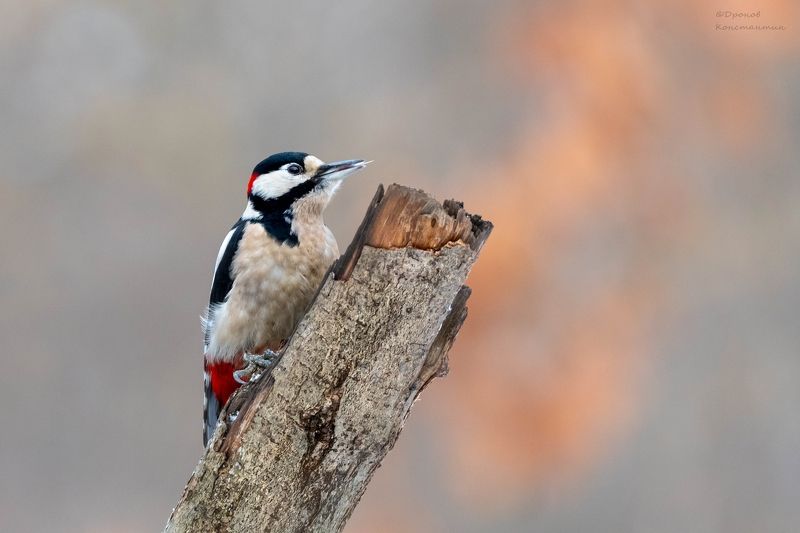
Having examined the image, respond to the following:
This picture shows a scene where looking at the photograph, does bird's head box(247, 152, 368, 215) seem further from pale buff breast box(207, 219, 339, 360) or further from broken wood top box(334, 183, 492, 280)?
broken wood top box(334, 183, 492, 280)

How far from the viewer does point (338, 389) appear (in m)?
1.47

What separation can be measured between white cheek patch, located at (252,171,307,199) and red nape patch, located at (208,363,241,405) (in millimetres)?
445

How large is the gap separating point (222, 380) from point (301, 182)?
545mm

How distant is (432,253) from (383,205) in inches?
4.6

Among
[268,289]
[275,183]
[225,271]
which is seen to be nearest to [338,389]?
Answer: [268,289]

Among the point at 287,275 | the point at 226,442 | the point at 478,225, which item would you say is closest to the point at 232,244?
the point at 287,275

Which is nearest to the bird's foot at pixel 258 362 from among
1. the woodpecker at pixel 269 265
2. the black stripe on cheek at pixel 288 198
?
the woodpecker at pixel 269 265

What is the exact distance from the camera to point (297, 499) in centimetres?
148

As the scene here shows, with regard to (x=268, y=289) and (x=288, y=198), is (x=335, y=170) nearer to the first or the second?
(x=288, y=198)

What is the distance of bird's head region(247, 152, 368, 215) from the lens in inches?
83.5

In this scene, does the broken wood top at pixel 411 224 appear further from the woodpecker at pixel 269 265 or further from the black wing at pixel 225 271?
the black wing at pixel 225 271

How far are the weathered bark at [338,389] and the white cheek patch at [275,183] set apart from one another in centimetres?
70

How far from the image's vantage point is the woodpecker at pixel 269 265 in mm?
2006

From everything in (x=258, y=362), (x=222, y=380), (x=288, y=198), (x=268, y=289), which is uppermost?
(x=288, y=198)
